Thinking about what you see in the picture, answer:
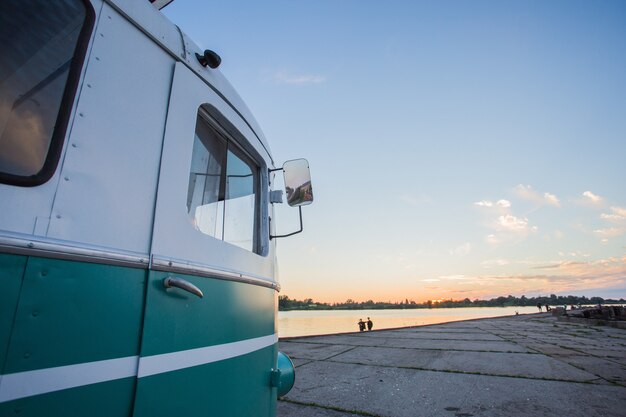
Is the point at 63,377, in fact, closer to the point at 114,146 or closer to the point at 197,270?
the point at 197,270

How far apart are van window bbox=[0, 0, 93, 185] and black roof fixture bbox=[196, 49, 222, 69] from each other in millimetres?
591

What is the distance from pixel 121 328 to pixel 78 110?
786mm

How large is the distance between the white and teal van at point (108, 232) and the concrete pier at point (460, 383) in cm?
285

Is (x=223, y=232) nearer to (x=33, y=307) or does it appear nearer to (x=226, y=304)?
(x=226, y=304)

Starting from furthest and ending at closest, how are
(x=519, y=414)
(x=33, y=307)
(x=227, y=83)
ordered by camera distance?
1. (x=519, y=414)
2. (x=227, y=83)
3. (x=33, y=307)

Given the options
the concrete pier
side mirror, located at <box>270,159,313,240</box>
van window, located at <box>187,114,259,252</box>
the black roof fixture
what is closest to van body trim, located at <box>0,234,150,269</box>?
van window, located at <box>187,114,259,252</box>

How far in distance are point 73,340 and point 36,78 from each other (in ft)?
2.91

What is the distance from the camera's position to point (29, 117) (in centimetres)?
100

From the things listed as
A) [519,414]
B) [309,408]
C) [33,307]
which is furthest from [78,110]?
[519,414]

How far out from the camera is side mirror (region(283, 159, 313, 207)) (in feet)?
8.55

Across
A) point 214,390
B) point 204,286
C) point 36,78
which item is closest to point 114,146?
point 36,78

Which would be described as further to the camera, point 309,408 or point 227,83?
point 309,408

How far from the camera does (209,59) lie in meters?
1.72

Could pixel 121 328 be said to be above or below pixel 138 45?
below
